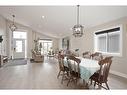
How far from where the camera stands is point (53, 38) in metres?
16.6

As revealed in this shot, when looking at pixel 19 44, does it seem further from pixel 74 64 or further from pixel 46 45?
pixel 74 64

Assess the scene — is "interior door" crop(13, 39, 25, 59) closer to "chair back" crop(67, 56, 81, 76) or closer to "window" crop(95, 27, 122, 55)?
"window" crop(95, 27, 122, 55)

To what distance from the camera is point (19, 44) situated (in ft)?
44.3

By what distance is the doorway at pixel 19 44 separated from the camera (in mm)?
13227

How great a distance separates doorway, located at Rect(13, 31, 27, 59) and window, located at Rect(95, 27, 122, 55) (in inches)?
330

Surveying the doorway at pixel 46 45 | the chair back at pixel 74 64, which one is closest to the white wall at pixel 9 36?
the doorway at pixel 46 45

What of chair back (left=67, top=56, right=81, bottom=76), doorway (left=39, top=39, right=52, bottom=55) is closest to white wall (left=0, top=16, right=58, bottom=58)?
doorway (left=39, top=39, right=52, bottom=55)

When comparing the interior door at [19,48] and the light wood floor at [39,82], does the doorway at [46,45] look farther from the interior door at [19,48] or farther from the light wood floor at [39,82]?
the light wood floor at [39,82]

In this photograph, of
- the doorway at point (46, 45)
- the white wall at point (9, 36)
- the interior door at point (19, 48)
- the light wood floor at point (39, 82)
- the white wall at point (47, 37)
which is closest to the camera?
the light wood floor at point (39, 82)

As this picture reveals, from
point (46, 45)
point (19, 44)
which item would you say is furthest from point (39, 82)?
point (46, 45)

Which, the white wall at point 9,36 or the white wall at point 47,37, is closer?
the white wall at point 9,36

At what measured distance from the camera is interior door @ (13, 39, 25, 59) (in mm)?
13156
